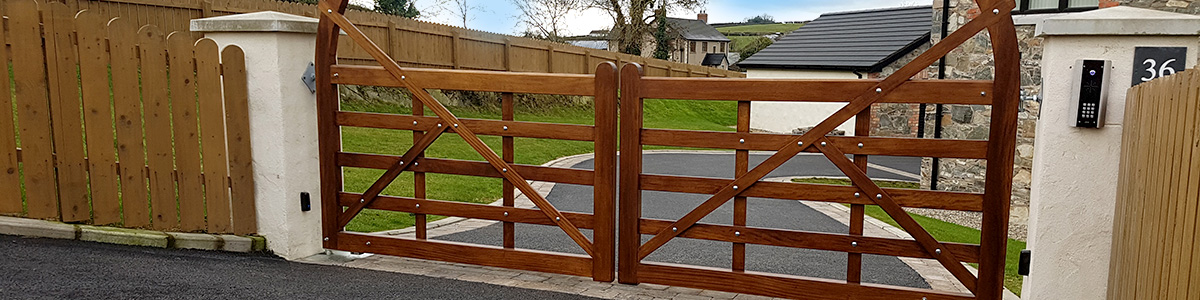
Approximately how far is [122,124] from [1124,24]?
20.1 ft

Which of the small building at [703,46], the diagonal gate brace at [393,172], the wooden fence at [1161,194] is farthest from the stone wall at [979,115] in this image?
the small building at [703,46]

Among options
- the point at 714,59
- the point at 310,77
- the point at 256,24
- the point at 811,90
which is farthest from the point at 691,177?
the point at 714,59

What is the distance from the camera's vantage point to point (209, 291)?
4.71 m

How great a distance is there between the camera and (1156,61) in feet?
13.1

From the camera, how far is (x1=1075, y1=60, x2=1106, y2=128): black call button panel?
4.02m

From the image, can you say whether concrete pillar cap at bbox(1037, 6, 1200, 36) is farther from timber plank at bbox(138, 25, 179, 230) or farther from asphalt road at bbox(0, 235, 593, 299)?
timber plank at bbox(138, 25, 179, 230)

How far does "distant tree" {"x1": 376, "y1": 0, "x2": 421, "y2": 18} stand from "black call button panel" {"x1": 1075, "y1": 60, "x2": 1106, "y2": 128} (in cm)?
2694

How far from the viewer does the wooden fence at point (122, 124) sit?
5488 millimetres

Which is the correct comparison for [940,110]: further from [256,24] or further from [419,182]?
[256,24]

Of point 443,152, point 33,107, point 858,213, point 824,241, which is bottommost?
point 443,152

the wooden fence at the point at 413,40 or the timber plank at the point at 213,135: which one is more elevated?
the wooden fence at the point at 413,40

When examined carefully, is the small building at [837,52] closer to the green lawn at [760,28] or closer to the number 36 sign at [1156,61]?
the number 36 sign at [1156,61]

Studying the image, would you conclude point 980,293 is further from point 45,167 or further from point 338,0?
point 45,167

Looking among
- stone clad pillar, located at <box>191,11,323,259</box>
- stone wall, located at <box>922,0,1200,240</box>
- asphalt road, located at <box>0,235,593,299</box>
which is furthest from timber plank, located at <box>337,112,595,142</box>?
stone wall, located at <box>922,0,1200,240</box>
